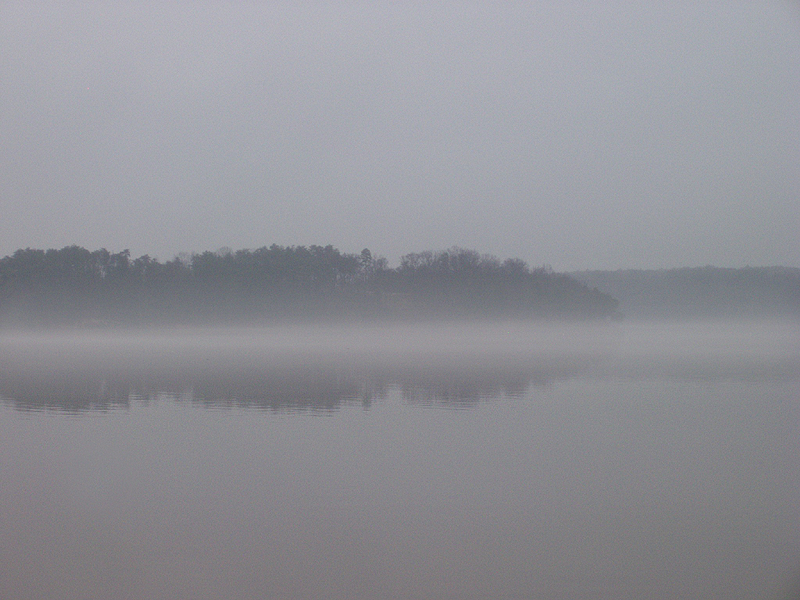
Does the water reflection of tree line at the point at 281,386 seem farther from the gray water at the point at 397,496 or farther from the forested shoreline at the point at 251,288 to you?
the forested shoreline at the point at 251,288

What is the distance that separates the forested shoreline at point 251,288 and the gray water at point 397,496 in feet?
124

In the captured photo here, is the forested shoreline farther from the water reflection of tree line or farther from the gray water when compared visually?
the gray water

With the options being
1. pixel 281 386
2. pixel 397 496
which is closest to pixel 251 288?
pixel 281 386

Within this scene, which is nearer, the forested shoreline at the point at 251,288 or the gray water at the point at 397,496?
the gray water at the point at 397,496

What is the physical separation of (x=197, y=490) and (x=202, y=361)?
15.9m

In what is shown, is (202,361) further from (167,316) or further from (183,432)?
(167,316)

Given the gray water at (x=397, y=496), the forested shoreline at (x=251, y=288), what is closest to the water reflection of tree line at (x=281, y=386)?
the gray water at (x=397, y=496)

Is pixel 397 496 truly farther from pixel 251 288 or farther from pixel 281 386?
pixel 251 288

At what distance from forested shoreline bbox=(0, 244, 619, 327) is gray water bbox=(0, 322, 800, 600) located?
3769cm

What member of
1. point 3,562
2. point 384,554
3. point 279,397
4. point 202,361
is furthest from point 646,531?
point 202,361

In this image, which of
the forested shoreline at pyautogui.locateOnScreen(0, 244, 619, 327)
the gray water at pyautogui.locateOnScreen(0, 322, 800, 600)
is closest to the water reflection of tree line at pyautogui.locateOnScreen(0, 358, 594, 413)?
the gray water at pyautogui.locateOnScreen(0, 322, 800, 600)

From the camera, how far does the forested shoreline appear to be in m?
48.1

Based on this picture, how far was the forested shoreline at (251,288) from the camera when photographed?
4812cm

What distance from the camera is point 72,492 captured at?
633cm
